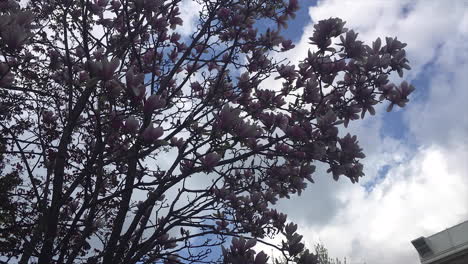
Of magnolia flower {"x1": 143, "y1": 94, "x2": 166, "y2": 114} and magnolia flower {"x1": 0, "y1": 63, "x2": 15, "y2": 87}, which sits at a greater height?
magnolia flower {"x1": 0, "y1": 63, "x2": 15, "y2": 87}

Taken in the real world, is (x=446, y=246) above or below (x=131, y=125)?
above

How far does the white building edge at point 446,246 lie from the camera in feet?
52.7

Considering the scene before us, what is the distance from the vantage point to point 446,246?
16.8 m

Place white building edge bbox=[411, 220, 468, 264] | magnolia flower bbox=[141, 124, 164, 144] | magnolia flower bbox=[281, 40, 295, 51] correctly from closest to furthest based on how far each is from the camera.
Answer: magnolia flower bbox=[141, 124, 164, 144]
magnolia flower bbox=[281, 40, 295, 51]
white building edge bbox=[411, 220, 468, 264]

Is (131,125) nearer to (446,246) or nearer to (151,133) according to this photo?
(151,133)

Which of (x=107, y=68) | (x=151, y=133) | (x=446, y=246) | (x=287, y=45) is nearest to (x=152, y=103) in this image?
(x=151, y=133)

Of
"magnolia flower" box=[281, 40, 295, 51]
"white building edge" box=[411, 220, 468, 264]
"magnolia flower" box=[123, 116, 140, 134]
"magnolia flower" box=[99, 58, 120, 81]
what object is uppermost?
"white building edge" box=[411, 220, 468, 264]

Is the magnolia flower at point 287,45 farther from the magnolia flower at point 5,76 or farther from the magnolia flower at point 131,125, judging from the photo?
the magnolia flower at point 5,76

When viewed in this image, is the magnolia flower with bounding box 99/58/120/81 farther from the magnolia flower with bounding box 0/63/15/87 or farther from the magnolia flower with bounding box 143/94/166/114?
the magnolia flower with bounding box 0/63/15/87

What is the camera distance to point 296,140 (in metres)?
3.33

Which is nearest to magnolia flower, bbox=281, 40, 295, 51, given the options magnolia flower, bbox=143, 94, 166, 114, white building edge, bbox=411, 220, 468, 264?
magnolia flower, bbox=143, 94, 166, 114

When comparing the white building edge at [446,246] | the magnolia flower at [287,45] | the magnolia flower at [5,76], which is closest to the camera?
the magnolia flower at [5,76]

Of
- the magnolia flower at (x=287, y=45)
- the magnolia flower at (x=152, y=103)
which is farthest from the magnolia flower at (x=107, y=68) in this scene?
the magnolia flower at (x=287, y=45)

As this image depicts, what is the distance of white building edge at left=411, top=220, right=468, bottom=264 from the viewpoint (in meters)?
16.1
